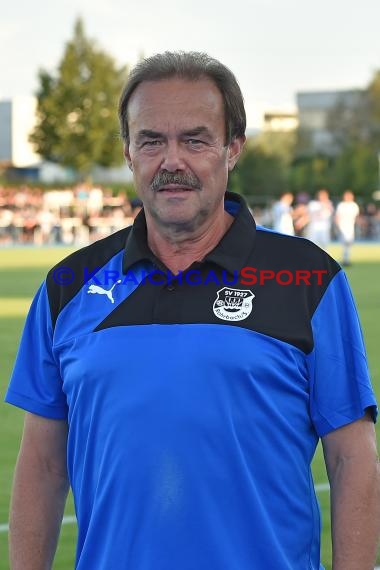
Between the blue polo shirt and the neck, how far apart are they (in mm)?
64

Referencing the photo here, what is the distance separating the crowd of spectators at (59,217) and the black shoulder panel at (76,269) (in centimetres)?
4474

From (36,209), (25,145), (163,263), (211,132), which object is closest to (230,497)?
(163,263)

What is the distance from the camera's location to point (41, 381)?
314cm

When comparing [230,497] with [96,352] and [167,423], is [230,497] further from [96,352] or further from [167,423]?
[96,352]

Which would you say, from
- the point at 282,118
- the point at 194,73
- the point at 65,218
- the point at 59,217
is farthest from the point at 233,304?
the point at 282,118

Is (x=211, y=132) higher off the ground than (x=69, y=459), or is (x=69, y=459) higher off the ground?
(x=211, y=132)

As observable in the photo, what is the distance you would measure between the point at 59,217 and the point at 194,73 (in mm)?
48309

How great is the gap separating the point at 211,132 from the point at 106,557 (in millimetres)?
1073

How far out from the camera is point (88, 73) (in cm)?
8431

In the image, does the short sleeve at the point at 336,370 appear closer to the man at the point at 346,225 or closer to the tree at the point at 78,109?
the man at the point at 346,225

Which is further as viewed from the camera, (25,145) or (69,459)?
(25,145)

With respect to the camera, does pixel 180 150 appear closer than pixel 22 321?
Yes

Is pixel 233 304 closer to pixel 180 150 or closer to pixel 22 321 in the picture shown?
pixel 180 150

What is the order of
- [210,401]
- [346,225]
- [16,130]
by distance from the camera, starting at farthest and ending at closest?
1. [16,130]
2. [346,225]
3. [210,401]
